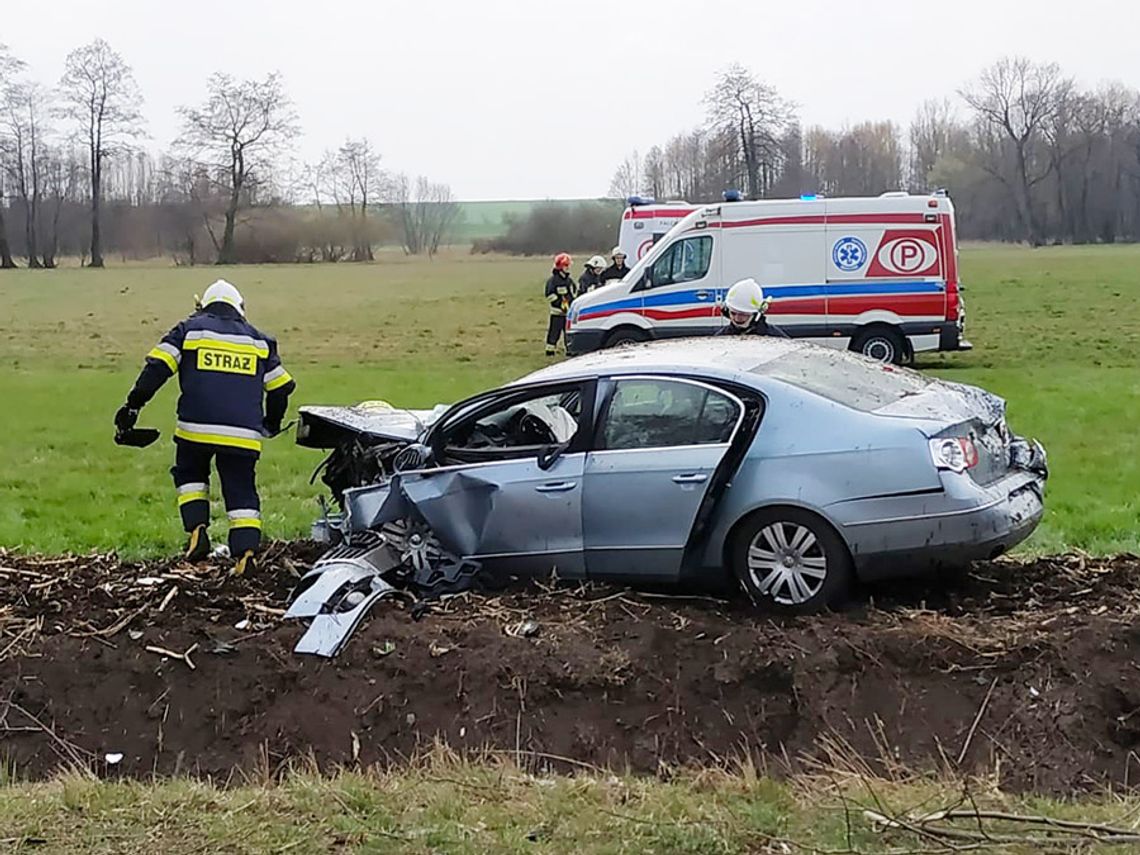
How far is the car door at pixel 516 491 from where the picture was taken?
6695 mm

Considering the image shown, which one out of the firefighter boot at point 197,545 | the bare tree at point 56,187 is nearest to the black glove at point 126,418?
the firefighter boot at point 197,545

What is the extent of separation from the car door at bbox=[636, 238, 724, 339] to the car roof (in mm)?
11795

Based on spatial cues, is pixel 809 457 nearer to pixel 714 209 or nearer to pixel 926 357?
pixel 714 209

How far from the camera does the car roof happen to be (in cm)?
677

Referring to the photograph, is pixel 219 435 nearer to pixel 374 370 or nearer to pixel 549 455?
pixel 549 455

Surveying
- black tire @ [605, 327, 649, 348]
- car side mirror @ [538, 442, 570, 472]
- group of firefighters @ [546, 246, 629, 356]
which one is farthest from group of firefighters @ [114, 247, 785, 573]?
group of firefighters @ [546, 246, 629, 356]

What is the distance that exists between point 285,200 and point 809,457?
262ft

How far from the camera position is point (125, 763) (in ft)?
18.2

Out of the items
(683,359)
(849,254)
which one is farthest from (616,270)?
(683,359)

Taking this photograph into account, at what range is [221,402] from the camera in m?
7.76

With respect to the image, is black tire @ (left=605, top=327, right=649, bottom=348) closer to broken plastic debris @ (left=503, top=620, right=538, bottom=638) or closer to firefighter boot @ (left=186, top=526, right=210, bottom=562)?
firefighter boot @ (left=186, top=526, right=210, bottom=562)

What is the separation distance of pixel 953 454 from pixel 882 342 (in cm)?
1335

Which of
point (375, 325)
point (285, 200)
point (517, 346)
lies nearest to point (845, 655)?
point (517, 346)

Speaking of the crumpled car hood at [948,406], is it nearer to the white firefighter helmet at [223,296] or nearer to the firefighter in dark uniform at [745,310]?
the firefighter in dark uniform at [745,310]
